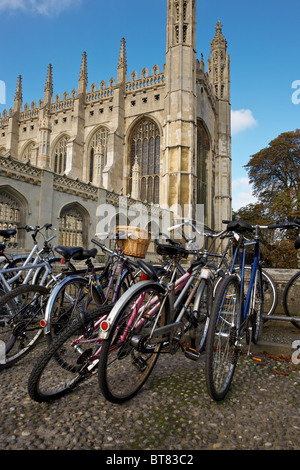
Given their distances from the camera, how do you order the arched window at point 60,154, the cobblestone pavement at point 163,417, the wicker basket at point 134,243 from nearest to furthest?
1. the cobblestone pavement at point 163,417
2. the wicker basket at point 134,243
3. the arched window at point 60,154

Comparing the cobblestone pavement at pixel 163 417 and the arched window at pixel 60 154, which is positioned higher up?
the arched window at pixel 60 154

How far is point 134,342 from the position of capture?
73.2 inches

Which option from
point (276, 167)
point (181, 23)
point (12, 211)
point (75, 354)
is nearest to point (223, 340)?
point (75, 354)

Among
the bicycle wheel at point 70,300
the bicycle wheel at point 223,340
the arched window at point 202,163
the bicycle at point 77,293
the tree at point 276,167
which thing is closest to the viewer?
the bicycle wheel at point 223,340

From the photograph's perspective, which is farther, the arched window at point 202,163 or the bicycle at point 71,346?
the arched window at point 202,163

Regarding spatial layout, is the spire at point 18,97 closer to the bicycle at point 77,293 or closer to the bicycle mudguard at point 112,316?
the bicycle at point 77,293

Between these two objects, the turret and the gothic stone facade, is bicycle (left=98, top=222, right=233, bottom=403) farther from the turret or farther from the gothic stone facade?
the turret

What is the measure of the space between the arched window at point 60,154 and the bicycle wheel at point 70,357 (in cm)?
2878

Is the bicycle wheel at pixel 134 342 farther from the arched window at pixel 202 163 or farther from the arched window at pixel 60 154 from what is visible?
the arched window at pixel 60 154

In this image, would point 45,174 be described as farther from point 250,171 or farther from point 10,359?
point 250,171

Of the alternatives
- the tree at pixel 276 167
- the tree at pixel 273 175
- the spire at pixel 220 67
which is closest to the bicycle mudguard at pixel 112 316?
the tree at pixel 273 175

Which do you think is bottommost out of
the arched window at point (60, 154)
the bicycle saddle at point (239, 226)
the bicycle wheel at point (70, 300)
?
the bicycle wheel at point (70, 300)

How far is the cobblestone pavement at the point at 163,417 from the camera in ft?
4.58
